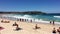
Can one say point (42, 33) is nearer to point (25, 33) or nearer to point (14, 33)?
point (25, 33)

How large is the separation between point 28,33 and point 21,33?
0.87 m

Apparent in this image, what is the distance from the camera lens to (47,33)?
16641mm

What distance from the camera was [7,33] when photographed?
16.5 metres

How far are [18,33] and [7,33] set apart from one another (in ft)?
4.42

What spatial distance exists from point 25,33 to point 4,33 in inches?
101

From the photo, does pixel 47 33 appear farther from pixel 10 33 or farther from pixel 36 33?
pixel 10 33

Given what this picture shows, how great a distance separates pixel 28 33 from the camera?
54.7 feet

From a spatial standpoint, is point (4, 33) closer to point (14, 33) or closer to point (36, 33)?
point (14, 33)

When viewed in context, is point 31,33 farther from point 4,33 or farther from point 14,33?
point 4,33

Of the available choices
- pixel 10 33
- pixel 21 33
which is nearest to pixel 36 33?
pixel 21 33

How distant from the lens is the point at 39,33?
1664cm

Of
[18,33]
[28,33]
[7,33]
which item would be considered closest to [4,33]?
[7,33]

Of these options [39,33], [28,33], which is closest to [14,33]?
[28,33]

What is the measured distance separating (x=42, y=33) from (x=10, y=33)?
3963 millimetres
